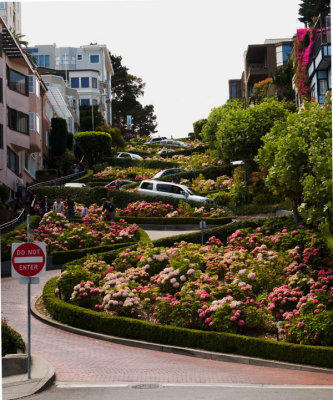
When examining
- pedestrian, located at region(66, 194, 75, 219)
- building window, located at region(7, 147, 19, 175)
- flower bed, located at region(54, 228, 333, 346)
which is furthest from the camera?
building window, located at region(7, 147, 19, 175)

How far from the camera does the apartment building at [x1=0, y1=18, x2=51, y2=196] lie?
134 ft

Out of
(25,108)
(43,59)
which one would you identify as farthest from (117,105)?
(25,108)

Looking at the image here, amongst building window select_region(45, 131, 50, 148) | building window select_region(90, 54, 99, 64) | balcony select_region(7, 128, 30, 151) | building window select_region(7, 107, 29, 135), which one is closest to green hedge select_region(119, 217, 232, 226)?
balcony select_region(7, 128, 30, 151)

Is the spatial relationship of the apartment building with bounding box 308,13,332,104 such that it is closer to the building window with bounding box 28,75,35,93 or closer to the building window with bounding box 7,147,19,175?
the building window with bounding box 7,147,19,175

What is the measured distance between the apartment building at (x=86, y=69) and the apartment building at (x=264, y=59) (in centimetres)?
2423

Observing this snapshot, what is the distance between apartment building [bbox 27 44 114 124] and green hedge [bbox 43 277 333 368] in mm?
74320

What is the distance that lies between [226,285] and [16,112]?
2999cm

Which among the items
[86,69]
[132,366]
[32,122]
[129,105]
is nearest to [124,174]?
[32,122]

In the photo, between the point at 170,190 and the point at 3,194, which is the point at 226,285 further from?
the point at 170,190

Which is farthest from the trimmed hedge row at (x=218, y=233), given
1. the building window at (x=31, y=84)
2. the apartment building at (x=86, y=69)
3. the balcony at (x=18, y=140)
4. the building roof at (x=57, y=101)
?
the apartment building at (x=86, y=69)

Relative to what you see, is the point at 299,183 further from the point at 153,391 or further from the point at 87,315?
the point at 153,391

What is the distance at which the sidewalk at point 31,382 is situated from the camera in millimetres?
11109

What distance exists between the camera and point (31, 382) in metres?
11.8

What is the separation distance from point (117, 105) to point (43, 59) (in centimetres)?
1482
